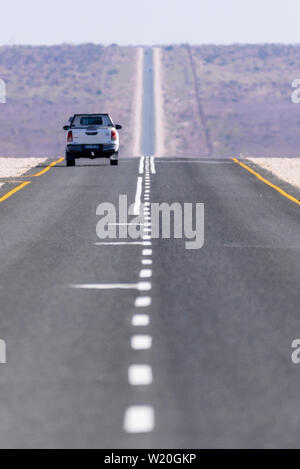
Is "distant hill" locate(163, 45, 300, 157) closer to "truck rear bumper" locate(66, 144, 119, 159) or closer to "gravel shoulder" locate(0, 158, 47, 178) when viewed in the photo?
"gravel shoulder" locate(0, 158, 47, 178)

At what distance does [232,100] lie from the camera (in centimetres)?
12569

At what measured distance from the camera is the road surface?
6.44m

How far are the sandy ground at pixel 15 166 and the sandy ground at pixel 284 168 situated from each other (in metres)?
9.54

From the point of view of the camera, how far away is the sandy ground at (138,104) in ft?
299

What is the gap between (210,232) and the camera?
19.3 meters

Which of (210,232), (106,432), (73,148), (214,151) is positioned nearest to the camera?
(106,432)

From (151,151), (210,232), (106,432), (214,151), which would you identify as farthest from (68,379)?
(214,151)

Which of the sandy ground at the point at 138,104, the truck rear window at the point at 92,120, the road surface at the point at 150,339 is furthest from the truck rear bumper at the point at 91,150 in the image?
the sandy ground at the point at 138,104

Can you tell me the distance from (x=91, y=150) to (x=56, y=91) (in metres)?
96.4

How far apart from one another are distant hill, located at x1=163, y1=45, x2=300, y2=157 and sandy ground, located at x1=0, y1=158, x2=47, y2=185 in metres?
44.7

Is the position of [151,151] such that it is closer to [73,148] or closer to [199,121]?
[199,121]

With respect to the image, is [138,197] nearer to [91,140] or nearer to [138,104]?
[91,140]

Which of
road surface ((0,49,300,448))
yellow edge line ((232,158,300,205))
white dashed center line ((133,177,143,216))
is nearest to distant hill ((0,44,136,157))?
yellow edge line ((232,158,300,205))
